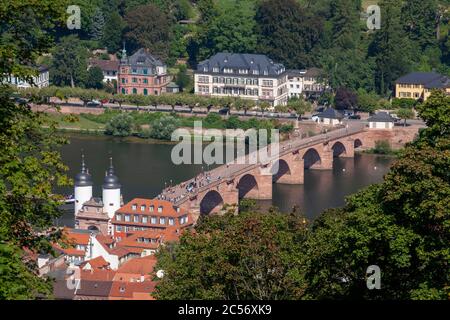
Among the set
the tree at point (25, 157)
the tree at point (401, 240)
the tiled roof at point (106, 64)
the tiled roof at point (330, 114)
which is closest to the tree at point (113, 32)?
the tiled roof at point (106, 64)

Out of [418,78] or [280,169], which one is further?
[418,78]

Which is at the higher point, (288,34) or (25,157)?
(288,34)

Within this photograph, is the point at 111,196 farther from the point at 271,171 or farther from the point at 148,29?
the point at 148,29

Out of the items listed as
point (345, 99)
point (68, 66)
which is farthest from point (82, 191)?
point (68, 66)

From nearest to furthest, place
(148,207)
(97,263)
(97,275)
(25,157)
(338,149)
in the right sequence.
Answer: (25,157) → (97,275) → (97,263) → (148,207) → (338,149)

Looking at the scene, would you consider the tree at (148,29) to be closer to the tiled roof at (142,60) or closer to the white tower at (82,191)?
the tiled roof at (142,60)

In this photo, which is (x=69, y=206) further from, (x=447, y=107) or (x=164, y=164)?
(x=447, y=107)

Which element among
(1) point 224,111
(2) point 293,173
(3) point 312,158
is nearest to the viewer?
(2) point 293,173

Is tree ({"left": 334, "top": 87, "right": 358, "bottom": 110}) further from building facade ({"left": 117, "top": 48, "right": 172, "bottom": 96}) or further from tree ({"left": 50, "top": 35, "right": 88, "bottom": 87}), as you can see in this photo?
tree ({"left": 50, "top": 35, "right": 88, "bottom": 87})
